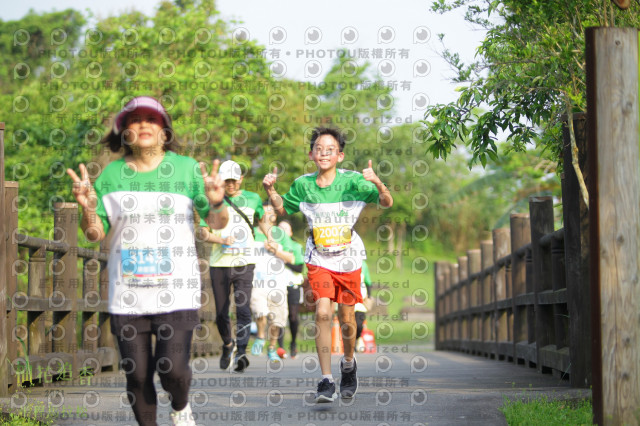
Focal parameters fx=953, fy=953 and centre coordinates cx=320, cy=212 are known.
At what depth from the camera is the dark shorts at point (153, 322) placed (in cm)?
448

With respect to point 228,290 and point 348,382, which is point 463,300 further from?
point 348,382

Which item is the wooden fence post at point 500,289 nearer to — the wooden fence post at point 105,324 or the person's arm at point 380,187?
the wooden fence post at point 105,324

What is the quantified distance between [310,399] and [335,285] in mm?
840

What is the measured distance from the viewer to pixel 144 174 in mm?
Result: 4625

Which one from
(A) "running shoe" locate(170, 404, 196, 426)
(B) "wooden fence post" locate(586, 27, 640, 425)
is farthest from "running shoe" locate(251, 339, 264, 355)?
(B) "wooden fence post" locate(586, 27, 640, 425)

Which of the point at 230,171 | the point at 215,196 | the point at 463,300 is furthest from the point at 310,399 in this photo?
the point at 463,300

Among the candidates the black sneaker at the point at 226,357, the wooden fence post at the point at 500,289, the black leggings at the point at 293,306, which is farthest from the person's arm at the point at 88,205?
the black leggings at the point at 293,306

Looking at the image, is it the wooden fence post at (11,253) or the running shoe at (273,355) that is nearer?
the wooden fence post at (11,253)

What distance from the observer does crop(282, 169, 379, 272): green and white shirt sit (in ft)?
22.5

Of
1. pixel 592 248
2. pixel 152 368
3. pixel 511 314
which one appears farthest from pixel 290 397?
pixel 511 314

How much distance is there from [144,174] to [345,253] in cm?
255

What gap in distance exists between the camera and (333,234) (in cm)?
684

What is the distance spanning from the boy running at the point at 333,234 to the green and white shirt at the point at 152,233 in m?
2.14

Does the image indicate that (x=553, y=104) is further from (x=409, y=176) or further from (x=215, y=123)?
(x=409, y=176)
